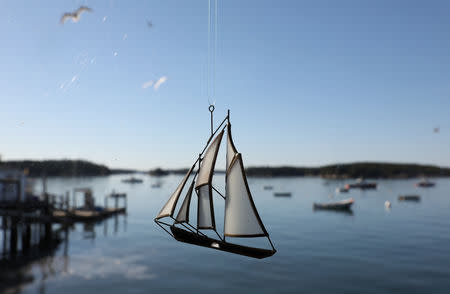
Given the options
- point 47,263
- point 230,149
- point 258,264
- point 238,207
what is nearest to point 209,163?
point 230,149

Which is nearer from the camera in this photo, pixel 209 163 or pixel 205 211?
pixel 209 163

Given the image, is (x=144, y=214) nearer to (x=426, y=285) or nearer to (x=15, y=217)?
(x=15, y=217)

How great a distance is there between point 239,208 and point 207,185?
2.81 feet

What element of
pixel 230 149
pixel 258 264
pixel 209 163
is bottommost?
pixel 258 264

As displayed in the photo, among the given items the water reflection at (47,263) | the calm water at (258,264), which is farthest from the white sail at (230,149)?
the water reflection at (47,263)

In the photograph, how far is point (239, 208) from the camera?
7.30 metres

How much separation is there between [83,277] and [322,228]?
138ft

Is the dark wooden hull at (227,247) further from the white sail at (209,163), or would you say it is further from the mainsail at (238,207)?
the white sail at (209,163)

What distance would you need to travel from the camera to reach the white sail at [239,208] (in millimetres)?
7145

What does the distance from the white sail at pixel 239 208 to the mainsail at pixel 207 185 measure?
375mm

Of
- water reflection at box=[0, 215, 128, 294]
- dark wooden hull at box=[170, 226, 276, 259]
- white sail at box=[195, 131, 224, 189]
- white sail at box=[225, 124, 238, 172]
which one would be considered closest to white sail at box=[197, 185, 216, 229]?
dark wooden hull at box=[170, 226, 276, 259]

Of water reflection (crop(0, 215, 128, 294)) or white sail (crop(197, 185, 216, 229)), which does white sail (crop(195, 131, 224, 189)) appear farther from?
water reflection (crop(0, 215, 128, 294))

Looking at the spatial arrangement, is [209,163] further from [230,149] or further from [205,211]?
[205,211]

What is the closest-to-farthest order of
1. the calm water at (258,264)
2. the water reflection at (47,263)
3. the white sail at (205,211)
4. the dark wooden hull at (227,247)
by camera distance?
the dark wooden hull at (227,247)
the white sail at (205,211)
the calm water at (258,264)
the water reflection at (47,263)
